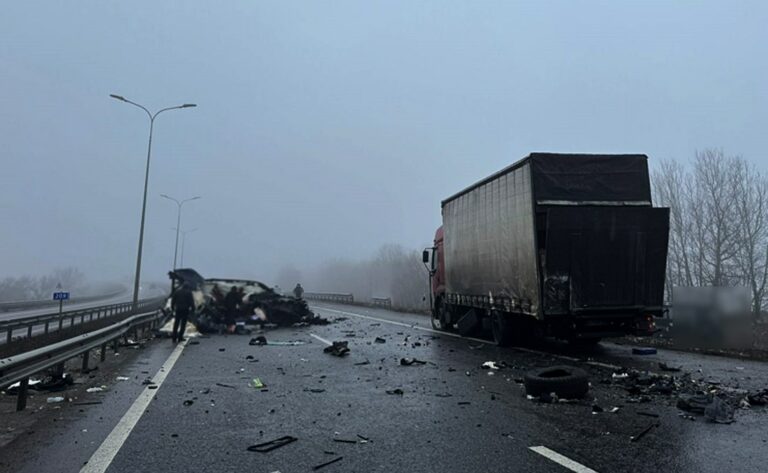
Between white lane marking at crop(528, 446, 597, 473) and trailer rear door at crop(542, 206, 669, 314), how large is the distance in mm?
6384

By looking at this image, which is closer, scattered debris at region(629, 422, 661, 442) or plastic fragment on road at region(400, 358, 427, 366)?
scattered debris at region(629, 422, 661, 442)

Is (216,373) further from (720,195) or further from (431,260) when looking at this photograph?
(720,195)

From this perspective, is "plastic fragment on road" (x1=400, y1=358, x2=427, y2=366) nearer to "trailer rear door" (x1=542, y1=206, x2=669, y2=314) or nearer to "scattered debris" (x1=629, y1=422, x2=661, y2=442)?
"trailer rear door" (x1=542, y1=206, x2=669, y2=314)

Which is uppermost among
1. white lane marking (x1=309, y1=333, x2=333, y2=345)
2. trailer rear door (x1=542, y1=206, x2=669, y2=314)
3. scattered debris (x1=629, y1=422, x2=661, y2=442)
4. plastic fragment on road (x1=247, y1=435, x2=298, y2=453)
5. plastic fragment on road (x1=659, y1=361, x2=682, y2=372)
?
trailer rear door (x1=542, y1=206, x2=669, y2=314)

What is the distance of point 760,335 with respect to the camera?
545 inches

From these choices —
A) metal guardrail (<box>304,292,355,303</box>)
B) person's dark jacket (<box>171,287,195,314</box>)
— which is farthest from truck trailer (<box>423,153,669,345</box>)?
metal guardrail (<box>304,292,355,303</box>)

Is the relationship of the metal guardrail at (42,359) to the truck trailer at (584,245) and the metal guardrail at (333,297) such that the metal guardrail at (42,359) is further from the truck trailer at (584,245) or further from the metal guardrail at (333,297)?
the metal guardrail at (333,297)

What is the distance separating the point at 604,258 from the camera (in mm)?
11227

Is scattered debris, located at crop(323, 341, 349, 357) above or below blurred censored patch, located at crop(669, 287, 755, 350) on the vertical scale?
below

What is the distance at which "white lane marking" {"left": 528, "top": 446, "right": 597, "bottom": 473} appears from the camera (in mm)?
4303

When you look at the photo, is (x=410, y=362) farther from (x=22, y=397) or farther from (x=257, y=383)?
(x=22, y=397)

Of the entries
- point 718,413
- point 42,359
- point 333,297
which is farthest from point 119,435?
point 333,297

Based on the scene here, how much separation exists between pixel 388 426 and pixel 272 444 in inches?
51.3

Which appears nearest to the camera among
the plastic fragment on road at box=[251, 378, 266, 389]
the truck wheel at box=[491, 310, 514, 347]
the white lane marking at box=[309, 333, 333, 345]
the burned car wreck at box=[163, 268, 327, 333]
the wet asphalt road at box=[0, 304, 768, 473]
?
the wet asphalt road at box=[0, 304, 768, 473]
